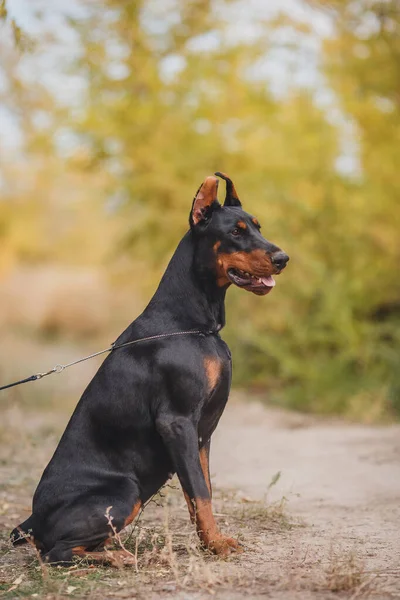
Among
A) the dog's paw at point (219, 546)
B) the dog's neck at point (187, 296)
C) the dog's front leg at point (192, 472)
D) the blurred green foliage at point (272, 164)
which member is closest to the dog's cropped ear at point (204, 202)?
the dog's neck at point (187, 296)

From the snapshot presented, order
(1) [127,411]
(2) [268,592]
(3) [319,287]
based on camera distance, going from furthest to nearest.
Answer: (3) [319,287], (1) [127,411], (2) [268,592]

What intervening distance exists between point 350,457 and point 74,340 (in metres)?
15.3

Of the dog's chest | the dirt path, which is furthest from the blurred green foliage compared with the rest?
the dog's chest

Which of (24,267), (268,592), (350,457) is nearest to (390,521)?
(268,592)

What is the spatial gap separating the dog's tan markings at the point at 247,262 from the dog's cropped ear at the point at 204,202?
0.21 meters

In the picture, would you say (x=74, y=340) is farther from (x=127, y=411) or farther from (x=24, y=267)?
(x=127, y=411)

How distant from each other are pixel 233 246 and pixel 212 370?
610 millimetres

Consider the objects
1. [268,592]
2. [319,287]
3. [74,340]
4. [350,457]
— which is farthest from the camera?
[74,340]

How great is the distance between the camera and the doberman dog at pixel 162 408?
361cm

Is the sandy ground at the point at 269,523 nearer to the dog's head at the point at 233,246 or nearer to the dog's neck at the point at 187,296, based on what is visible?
the dog's neck at the point at 187,296

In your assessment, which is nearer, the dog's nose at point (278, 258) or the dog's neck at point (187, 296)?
the dog's nose at point (278, 258)

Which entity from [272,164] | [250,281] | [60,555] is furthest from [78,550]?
[272,164]

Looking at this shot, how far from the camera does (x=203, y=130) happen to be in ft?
40.1

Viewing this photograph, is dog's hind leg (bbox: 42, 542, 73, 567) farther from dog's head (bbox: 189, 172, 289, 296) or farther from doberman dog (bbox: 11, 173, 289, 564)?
dog's head (bbox: 189, 172, 289, 296)
